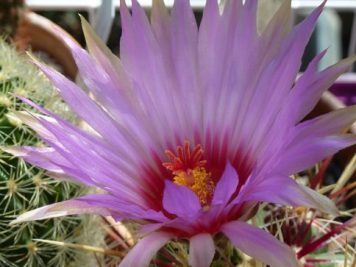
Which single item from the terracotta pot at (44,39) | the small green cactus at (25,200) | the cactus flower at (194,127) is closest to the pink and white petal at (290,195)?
the cactus flower at (194,127)

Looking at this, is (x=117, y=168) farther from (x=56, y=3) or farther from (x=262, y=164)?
(x=56, y=3)

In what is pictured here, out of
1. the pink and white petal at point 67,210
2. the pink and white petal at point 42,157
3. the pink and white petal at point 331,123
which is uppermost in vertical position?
the pink and white petal at point 331,123

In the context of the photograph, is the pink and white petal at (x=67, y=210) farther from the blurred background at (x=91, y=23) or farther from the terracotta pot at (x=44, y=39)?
the terracotta pot at (x=44, y=39)

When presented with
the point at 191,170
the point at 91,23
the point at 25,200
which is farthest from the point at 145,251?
the point at 91,23

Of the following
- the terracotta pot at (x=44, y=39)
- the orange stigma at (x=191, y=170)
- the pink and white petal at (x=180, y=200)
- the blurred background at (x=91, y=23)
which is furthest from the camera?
the terracotta pot at (x=44, y=39)

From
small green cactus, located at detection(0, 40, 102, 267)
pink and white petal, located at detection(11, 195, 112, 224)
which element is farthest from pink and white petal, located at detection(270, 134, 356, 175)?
small green cactus, located at detection(0, 40, 102, 267)

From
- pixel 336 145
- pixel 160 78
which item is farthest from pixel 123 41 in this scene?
pixel 336 145

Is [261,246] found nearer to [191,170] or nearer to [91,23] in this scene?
[191,170]

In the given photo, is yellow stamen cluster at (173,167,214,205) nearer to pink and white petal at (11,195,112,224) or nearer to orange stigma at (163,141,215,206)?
orange stigma at (163,141,215,206)
